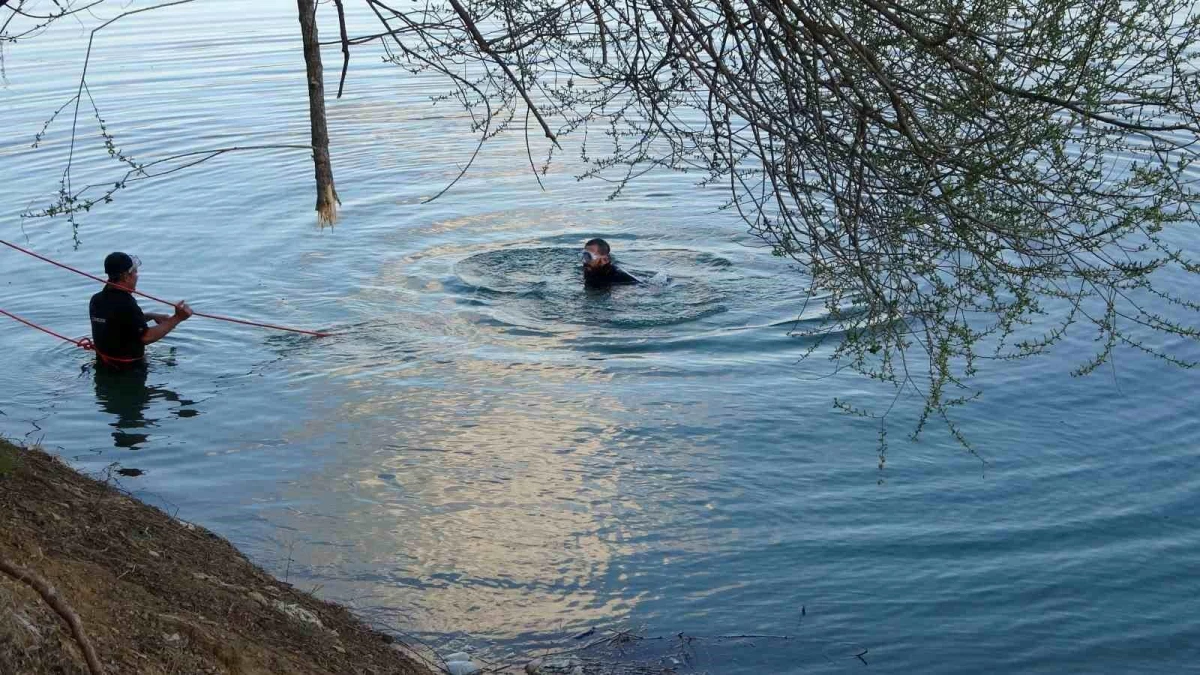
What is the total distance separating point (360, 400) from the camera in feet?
34.9

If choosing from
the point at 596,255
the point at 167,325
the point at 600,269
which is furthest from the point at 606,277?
the point at 167,325

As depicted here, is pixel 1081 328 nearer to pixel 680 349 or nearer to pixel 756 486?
pixel 680 349

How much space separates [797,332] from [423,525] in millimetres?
4681

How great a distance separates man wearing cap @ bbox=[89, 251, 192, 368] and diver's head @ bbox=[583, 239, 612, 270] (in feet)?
13.6

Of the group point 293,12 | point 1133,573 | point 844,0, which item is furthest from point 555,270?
point 293,12

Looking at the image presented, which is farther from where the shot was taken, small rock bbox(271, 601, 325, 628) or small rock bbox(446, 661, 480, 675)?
small rock bbox(446, 661, 480, 675)

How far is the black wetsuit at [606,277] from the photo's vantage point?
13.1 m

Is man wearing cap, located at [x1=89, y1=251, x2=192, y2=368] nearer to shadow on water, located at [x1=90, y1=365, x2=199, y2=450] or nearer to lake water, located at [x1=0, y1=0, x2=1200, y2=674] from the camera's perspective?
shadow on water, located at [x1=90, y1=365, x2=199, y2=450]

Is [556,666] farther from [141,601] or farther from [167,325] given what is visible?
[167,325]

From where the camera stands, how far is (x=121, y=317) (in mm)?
10875

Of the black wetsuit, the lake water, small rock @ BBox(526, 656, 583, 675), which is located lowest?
small rock @ BBox(526, 656, 583, 675)

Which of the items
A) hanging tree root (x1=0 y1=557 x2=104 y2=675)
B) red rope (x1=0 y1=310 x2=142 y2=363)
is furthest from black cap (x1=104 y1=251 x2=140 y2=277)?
hanging tree root (x1=0 y1=557 x2=104 y2=675)


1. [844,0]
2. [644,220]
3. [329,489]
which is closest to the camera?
[844,0]

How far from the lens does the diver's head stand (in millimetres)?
12883
